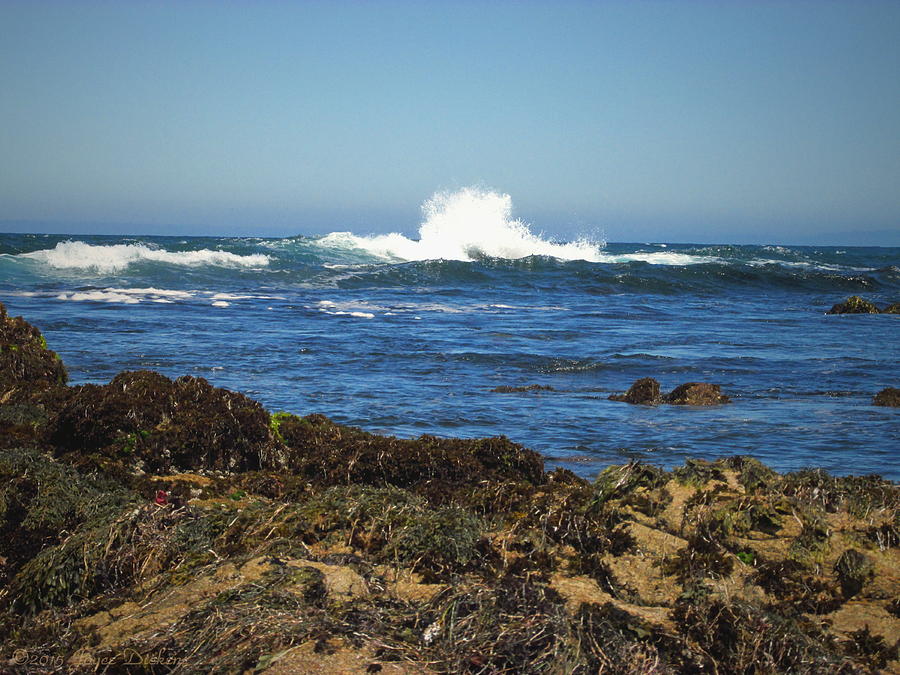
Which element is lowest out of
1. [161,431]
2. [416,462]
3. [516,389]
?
[516,389]

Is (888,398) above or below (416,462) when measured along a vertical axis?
below

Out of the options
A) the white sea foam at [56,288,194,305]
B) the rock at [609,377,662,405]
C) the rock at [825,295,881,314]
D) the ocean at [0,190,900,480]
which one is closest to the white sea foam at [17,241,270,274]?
the ocean at [0,190,900,480]

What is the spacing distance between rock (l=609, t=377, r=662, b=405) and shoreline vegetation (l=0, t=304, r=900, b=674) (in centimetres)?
448

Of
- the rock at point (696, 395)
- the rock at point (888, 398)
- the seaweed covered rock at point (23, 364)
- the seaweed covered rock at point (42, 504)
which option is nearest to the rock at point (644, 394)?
the rock at point (696, 395)

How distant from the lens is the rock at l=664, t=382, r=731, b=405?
8.18m

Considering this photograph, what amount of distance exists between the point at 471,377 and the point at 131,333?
654 cm

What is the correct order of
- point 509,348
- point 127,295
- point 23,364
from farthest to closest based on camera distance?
point 127,295 < point 509,348 < point 23,364

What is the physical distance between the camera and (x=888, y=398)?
8211 millimetres

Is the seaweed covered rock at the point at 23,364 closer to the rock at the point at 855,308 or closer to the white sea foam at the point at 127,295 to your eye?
the white sea foam at the point at 127,295

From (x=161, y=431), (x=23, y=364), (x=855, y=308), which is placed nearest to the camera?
(x=161, y=431)

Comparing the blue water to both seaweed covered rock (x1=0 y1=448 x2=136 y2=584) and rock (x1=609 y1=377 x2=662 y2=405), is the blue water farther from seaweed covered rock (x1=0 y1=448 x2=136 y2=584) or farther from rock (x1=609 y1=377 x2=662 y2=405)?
seaweed covered rock (x1=0 y1=448 x2=136 y2=584)

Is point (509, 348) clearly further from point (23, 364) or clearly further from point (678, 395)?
point (23, 364)

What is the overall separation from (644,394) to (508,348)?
13.7ft

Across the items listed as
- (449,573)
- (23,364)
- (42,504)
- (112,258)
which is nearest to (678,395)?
(449,573)
